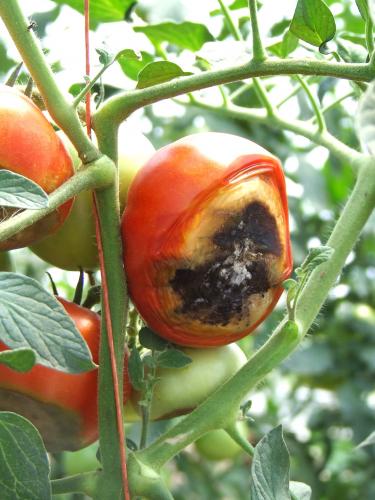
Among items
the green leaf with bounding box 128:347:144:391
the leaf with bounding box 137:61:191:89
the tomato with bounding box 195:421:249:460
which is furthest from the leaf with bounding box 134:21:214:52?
the tomato with bounding box 195:421:249:460

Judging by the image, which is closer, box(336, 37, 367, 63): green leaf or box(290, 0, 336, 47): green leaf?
box(290, 0, 336, 47): green leaf

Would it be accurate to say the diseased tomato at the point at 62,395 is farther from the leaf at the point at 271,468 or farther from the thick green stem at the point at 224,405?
the leaf at the point at 271,468

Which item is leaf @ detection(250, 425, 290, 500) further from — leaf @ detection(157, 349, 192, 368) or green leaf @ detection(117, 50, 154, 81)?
green leaf @ detection(117, 50, 154, 81)

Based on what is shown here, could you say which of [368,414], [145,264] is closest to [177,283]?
[145,264]

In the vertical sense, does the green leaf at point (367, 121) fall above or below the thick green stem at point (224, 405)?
above

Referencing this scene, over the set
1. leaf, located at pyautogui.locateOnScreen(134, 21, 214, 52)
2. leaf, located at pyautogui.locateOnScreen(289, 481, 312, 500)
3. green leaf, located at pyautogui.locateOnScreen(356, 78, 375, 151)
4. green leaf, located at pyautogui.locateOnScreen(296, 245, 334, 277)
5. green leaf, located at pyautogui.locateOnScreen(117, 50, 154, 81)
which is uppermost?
green leaf, located at pyautogui.locateOnScreen(356, 78, 375, 151)

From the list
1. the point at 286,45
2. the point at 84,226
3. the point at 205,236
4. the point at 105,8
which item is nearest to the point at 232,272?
the point at 205,236

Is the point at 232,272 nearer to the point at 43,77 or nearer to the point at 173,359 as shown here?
the point at 173,359

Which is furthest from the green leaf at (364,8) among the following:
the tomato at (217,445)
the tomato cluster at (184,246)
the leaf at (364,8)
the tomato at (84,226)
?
the tomato at (217,445)
